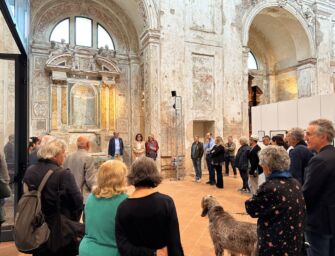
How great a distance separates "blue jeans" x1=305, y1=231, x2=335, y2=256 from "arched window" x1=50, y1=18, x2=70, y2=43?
13.8 metres

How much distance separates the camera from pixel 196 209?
6574 millimetres

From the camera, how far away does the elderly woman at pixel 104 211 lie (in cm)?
202

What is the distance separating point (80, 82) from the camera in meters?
13.9

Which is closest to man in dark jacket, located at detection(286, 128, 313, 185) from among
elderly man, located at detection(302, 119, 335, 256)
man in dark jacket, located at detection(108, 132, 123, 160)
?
elderly man, located at detection(302, 119, 335, 256)

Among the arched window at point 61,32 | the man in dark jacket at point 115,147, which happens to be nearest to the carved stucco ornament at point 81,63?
the arched window at point 61,32

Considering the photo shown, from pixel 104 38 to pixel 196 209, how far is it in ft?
36.5

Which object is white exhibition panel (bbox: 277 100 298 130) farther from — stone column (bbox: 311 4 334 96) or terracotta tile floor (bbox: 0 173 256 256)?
stone column (bbox: 311 4 334 96)

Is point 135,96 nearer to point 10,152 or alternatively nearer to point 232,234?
point 10,152

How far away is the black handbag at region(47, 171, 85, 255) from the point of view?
2449mm

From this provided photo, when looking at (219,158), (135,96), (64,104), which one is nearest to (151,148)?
(219,158)

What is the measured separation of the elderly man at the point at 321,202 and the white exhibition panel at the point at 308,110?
8476mm

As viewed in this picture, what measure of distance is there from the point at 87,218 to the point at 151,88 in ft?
34.9

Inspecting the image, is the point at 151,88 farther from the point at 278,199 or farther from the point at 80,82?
the point at 278,199

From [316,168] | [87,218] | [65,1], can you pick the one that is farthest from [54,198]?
[65,1]
